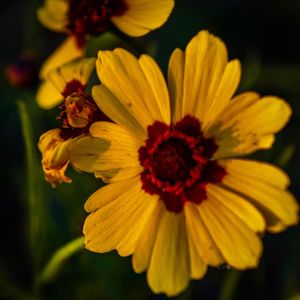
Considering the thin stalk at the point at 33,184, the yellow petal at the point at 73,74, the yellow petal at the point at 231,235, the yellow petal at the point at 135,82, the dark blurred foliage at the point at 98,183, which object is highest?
the yellow petal at the point at 135,82

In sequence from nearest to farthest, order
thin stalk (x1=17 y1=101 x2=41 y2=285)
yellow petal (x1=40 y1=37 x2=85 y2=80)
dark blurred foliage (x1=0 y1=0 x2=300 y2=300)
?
thin stalk (x1=17 y1=101 x2=41 y2=285), yellow petal (x1=40 y1=37 x2=85 y2=80), dark blurred foliage (x1=0 y1=0 x2=300 y2=300)

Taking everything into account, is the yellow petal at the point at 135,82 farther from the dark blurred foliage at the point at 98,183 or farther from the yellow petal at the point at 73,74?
the dark blurred foliage at the point at 98,183

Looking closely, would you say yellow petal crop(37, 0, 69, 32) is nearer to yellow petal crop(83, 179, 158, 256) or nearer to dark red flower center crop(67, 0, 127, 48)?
dark red flower center crop(67, 0, 127, 48)

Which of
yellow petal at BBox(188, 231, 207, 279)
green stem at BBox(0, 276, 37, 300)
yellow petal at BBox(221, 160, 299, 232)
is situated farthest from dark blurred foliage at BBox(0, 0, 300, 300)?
yellow petal at BBox(188, 231, 207, 279)

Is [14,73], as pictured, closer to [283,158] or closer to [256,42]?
[283,158]

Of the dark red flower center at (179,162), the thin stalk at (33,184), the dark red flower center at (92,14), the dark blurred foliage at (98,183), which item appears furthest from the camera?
the dark blurred foliage at (98,183)

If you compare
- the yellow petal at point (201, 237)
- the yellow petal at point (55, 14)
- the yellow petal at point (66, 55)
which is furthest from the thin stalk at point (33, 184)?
the yellow petal at point (201, 237)

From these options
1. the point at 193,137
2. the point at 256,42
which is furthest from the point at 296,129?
the point at 193,137
